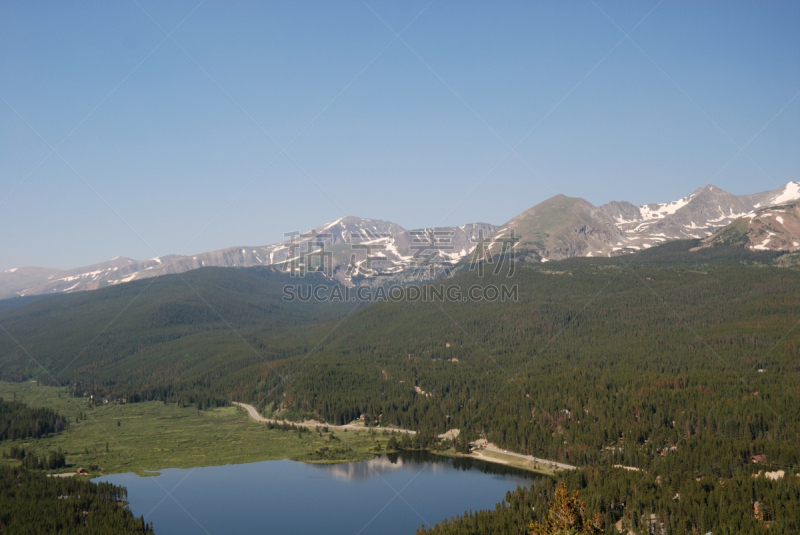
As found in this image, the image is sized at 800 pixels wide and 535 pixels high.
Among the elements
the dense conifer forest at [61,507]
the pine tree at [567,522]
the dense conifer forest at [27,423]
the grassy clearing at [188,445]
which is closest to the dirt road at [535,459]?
the grassy clearing at [188,445]

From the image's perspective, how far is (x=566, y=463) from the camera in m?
141

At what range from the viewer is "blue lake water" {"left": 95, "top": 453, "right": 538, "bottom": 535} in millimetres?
108938

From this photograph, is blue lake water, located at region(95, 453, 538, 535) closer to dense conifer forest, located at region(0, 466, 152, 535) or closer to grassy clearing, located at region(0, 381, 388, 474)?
dense conifer forest, located at region(0, 466, 152, 535)

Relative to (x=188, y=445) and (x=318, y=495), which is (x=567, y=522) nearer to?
(x=318, y=495)

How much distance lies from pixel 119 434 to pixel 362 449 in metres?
75.7

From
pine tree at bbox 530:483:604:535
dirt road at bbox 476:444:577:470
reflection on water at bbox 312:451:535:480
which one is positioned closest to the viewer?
pine tree at bbox 530:483:604:535

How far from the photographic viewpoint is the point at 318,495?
12419 centimetres

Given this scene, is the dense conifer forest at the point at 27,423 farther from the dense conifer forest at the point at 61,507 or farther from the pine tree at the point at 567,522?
the pine tree at the point at 567,522

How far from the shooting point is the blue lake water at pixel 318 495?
109 meters

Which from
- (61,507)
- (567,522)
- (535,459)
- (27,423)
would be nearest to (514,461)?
(535,459)

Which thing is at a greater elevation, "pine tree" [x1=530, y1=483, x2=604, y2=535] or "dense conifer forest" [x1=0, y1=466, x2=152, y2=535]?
"pine tree" [x1=530, y1=483, x2=604, y2=535]

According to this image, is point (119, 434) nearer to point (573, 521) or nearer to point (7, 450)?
point (7, 450)

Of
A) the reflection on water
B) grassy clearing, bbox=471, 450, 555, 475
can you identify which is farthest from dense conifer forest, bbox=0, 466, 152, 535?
grassy clearing, bbox=471, 450, 555, 475

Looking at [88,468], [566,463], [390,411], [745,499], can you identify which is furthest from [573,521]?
[390,411]
